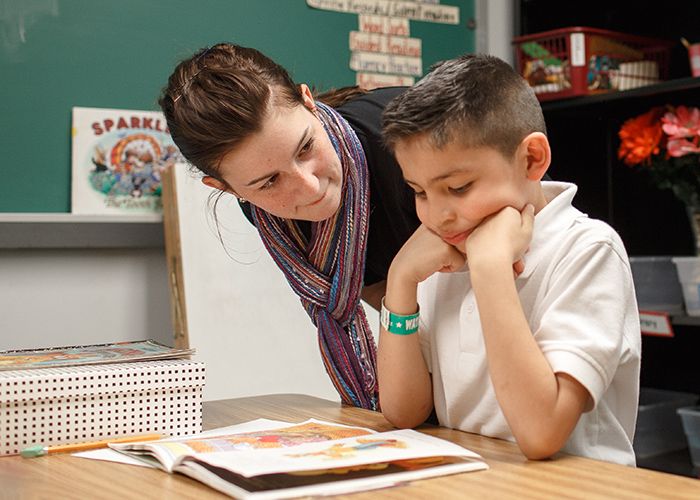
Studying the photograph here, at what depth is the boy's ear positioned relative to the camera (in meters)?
1.08

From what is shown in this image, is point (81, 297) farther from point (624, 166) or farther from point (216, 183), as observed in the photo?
point (624, 166)

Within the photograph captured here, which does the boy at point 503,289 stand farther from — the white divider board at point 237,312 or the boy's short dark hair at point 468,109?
the white divider board at point 237,312

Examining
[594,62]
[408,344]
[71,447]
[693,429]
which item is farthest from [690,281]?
[71,447]

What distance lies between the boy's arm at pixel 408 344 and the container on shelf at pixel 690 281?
1.40 m

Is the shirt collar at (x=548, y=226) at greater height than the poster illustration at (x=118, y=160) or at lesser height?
lesser

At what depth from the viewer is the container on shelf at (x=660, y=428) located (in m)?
2.56

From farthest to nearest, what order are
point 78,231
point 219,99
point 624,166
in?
point 624,166, point 78,231, point 219,99

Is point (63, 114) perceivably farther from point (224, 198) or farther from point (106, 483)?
point (106, 483)

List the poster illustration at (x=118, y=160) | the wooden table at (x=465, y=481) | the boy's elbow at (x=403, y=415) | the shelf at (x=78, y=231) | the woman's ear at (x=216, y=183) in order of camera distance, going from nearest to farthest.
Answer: the wooden table at (x=465, y=481) → the boy's elbow at (x=403, y=415) → the woman's ear at (x=216, y=183) → the shelf at (x=78, y=231) → the poster illustration at (x=118, y=160)

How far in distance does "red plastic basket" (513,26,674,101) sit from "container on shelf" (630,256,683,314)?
506 mm

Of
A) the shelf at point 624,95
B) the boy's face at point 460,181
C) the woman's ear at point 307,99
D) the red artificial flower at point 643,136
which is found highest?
the shelf at point 624,95

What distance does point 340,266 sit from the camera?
1.39m

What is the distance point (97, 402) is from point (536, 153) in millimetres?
610

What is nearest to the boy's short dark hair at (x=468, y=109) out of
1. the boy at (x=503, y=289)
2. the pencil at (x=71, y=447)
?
the boy at (x=503, y=289)
